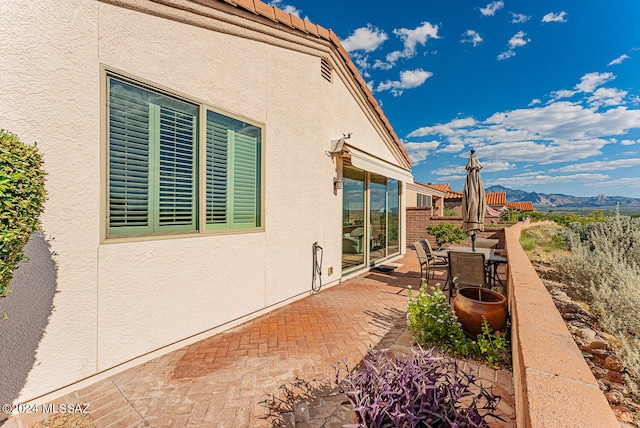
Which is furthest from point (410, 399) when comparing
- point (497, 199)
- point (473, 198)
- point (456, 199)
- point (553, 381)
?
point (497, 199)

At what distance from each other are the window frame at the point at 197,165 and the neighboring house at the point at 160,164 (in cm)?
2

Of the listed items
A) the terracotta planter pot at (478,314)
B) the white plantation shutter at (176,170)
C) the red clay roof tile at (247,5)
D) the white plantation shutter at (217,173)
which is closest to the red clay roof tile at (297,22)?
the red clay roof tile at (247,5)

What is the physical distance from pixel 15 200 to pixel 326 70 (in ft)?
25.3

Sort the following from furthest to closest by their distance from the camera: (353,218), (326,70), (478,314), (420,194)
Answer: (420,194), (353,218), (326,70), (478,314)

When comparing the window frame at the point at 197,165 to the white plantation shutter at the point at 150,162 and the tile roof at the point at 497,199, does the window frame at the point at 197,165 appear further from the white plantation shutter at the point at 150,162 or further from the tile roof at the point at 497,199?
the tile roof at the point at 497,199

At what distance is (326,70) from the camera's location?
820 cm

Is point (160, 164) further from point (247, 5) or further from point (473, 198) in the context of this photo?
point (473, 198)

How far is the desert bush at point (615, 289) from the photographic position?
355cm

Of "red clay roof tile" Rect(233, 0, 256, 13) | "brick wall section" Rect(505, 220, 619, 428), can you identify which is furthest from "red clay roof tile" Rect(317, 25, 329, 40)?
"brick wall section" Rect(505, 220, 619, 428)

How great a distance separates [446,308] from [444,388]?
8.37 ft

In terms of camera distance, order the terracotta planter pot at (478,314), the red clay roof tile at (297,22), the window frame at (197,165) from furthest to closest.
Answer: the red clay roof tile at (297,22), the terracotta planter pot at (478,314), the window frame at (197,165)

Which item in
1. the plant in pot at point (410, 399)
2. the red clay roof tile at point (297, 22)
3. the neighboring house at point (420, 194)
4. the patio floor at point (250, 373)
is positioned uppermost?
the red clay roof tile at point (297, 22)

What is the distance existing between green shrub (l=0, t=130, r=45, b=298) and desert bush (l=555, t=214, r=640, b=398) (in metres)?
6.69

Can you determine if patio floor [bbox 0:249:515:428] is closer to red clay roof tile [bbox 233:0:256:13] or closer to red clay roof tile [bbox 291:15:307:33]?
red clay roof tile [bbox 233:0:256:13]
